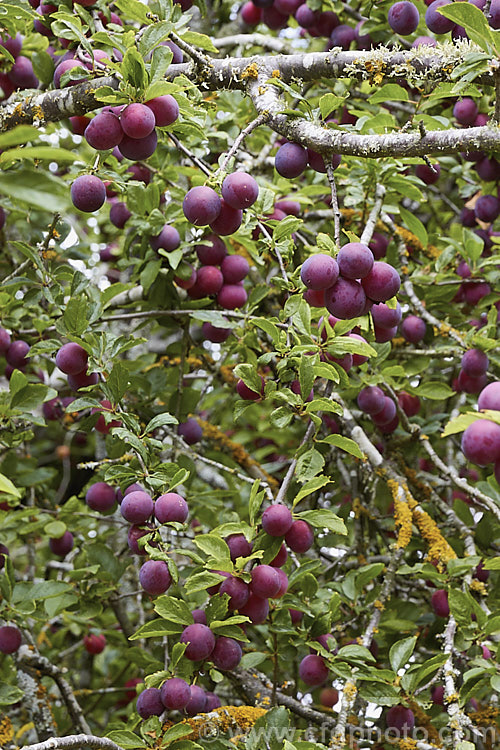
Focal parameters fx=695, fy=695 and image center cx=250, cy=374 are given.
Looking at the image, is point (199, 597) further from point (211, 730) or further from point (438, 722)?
point (438, 722)

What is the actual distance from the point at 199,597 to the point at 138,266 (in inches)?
29.4

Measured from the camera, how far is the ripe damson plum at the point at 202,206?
3.46 feet

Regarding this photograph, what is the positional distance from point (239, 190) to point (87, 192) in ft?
0.86

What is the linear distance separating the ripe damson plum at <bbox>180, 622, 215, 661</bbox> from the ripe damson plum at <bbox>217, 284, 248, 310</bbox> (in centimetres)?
74

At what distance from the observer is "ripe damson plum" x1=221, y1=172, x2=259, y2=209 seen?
105cm

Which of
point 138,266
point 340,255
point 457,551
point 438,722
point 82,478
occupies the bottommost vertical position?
point 82,478

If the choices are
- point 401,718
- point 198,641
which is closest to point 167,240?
point 198,641

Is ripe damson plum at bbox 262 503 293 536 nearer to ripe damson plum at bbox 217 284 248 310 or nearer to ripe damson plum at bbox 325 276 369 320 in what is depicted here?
ripe damson plum at bbox 325 276 369 320

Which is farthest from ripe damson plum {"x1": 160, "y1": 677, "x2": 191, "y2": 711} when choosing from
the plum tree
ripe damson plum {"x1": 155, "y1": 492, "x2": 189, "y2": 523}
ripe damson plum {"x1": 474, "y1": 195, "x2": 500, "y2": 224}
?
ripe damson plum {"x1": 474, "y1": 195, "x2": 500, "y2": 224}

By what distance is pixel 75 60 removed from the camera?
1.22 m

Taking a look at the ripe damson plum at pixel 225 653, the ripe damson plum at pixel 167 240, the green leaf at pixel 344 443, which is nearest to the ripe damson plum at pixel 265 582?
the ripe damson plum at pixel 225 653

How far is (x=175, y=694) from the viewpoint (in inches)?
42.1

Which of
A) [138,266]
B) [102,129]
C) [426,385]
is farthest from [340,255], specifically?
[426,385]

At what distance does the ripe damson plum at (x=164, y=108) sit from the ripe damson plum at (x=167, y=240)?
45cm
